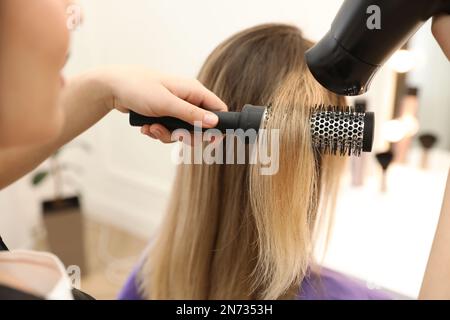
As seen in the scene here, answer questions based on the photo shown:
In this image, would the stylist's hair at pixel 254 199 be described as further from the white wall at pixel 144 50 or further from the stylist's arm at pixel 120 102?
the white wall at pixel 144 50

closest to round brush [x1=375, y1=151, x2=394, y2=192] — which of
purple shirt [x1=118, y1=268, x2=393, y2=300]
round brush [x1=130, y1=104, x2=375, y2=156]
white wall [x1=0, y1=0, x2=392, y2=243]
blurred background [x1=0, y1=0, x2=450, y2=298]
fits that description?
blurred background [x1=0, y1=0, x2=450, y2=298]

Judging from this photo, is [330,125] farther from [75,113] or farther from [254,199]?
[75,113]

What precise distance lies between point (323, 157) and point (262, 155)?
0.31 ft

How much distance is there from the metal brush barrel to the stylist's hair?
0.06ft

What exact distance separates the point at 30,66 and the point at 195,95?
0.28m

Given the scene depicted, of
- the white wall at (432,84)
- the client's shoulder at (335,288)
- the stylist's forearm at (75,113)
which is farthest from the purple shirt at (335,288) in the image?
the white wall at (432,84)

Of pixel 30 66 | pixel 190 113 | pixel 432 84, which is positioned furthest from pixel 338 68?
pixel 432 84

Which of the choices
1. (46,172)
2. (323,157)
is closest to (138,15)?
(46,172)

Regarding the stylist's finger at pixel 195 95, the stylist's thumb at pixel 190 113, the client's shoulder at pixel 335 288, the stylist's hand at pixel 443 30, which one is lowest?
the client's shoulder at pixel 335 288

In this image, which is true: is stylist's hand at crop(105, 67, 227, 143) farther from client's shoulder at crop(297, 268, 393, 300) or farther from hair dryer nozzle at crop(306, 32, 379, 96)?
client's shoulder at crop(297, 268, 393, 300)

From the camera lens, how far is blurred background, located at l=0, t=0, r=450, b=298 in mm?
979

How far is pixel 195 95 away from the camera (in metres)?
0.62

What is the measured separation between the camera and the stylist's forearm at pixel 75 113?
69 cm

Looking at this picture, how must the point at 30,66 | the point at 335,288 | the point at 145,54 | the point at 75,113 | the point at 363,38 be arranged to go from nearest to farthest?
1. the point at 30,66
2. the point at 363,38
3. the point at 75,113
4. the point at 335,288
5. the point at 145,54
